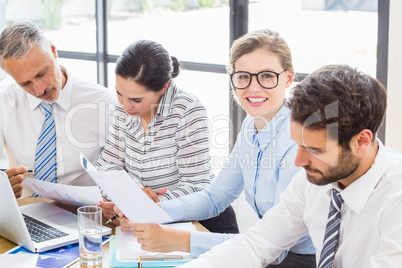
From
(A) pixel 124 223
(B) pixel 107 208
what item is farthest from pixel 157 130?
(A) pixel 124 223

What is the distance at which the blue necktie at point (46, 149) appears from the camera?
240 cm

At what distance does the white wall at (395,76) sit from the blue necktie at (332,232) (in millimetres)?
1175

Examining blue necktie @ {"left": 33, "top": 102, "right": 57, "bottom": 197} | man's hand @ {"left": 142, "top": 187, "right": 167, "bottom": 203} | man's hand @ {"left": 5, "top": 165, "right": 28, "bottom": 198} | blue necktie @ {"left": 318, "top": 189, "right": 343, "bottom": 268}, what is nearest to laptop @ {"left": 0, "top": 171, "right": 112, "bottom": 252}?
man's hand @ {"left": 5, "top": 165, "right": 28, "bottom": 198}

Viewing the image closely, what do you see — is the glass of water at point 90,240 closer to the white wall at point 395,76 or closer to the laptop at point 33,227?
the laptop at point 33,227

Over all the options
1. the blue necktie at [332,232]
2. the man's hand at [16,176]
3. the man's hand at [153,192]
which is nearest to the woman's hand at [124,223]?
the man's hand at [153,192]

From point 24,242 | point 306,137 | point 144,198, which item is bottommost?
point 24,242

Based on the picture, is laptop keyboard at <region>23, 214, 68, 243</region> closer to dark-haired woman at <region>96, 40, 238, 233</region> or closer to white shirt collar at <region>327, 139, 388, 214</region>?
dark-haired woman at <region>96, 40, 238, 233</region>

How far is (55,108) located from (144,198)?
1.00 metres

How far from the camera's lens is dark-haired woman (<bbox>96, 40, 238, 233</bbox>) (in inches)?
83.4

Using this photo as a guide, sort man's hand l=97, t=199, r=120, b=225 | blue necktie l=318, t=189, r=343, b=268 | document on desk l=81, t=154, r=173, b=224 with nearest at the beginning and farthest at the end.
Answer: blue necktie l=318, t=189, r=343, b=268
document on desk l=81, t=154, r=173, b=224
man's hand l=97, t=199, r=120, b=225

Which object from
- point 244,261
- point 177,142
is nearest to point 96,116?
point 177,142

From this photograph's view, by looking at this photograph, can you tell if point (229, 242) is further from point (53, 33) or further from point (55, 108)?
point (53, 33)

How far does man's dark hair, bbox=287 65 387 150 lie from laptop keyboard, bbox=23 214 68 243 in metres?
0.92

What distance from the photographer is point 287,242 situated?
1.65 meters
